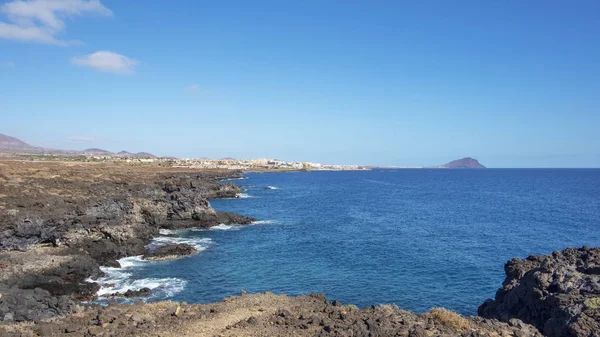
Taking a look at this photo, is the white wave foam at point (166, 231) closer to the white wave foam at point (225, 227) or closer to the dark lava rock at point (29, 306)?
the white wave foam at point (225, 227)

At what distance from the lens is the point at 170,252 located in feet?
143

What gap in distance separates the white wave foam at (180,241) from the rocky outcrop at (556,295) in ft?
106

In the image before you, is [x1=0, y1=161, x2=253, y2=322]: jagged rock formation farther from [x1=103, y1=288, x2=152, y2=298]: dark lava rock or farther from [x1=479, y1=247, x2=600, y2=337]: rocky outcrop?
[x1=479, y1=247, x2=600, y2=337]: rocky outcrop

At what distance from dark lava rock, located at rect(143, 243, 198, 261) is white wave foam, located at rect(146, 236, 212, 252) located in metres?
1.89

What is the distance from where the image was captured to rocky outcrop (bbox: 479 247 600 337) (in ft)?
58.8

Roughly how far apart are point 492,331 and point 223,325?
39.0 feet

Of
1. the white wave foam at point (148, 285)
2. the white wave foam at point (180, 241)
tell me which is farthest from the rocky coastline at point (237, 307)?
the white wave foam at point (180, 241)

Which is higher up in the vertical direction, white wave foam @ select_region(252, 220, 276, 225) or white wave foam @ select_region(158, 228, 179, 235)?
white wave foam @ select_region(252, 220, 276, 225)

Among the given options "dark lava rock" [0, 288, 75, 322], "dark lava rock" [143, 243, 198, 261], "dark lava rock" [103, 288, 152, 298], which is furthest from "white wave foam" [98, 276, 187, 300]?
"dark lava rock" [0, 288, 75, 322]

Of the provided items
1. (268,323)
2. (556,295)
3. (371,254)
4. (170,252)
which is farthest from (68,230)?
(556,295)

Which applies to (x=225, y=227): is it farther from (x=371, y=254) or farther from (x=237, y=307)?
(x=237, y=307)

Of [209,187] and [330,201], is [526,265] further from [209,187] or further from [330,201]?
[209,187]

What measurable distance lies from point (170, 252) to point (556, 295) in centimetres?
3537

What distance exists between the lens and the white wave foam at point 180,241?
4803cm
